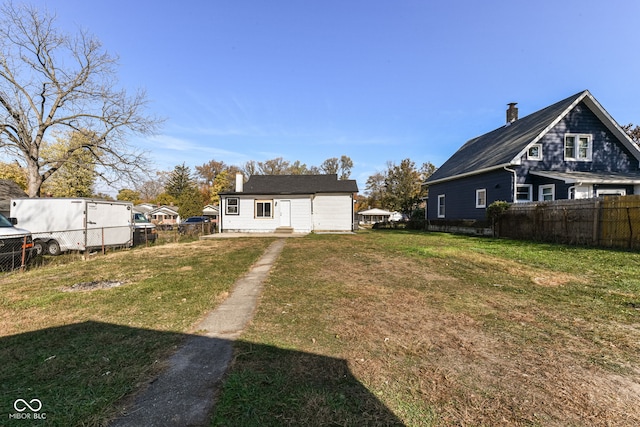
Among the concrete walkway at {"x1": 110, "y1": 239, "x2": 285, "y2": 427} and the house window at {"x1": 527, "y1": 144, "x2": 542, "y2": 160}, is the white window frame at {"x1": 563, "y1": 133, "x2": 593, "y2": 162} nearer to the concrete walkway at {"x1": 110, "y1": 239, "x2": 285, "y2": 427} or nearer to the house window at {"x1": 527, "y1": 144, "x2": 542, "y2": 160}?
the house window at {"x1": 527, "y1": 144, "x2": 542, "y2": 160}

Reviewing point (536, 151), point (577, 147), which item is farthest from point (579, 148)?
point (536, 151)

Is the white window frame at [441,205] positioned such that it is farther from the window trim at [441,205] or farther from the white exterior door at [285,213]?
the white exterior door at [285,213]

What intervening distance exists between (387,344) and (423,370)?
61 centimetres

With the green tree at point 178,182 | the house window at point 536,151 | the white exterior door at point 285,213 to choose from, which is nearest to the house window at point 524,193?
the house window at point 536,151

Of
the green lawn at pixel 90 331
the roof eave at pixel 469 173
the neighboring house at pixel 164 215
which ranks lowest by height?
the green lawn at pixel 90 331

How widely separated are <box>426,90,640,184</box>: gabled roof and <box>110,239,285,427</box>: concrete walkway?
1749 centimetres

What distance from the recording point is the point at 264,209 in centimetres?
2164

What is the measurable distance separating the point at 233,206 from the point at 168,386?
65.3ft

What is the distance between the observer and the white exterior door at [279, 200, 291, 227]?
70.6 ft

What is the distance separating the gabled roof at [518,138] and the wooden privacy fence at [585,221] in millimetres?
4085

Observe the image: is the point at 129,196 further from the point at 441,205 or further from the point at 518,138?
the point at 518,138

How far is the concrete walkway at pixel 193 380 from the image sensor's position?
2.11 meters

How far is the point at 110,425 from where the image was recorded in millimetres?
2033

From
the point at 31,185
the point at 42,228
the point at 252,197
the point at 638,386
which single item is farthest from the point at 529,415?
the point at 31,185
